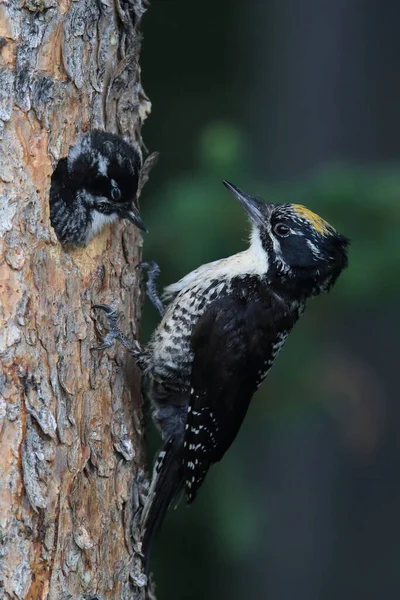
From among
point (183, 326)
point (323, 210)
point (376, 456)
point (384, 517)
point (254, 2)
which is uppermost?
point (254, 2)

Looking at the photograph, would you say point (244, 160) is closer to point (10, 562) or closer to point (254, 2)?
point (10, 562)

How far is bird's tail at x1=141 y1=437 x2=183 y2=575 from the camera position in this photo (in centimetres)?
333

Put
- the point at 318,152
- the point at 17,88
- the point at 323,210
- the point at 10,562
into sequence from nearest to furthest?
the point at 10,562
the point at 17,88
the point at 323,210
the point at 318,152

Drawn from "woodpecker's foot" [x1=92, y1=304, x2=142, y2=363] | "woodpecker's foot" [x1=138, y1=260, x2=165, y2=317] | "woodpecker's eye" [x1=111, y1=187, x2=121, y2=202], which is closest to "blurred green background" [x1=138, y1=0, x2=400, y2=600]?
"woodpecker's foot" [x1=138, y1=260, x2=165, y2=317]

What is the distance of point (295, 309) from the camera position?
380 cm

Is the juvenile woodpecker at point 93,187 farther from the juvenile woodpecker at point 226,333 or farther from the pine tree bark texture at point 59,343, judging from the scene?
the juvenile woodpecker at point 226,333

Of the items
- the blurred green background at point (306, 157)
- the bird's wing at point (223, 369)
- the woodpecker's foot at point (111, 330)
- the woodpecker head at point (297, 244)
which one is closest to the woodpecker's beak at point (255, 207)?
the woodpecker head at point (297, 244)

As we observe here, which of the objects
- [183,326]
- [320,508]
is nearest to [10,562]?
[183,326]

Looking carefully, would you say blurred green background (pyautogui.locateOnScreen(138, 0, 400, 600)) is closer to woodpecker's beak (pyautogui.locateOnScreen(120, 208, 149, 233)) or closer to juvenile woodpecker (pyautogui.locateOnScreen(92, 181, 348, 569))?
juvenile woodpecker (pyautogui.locateOnScreen(92, 181, 348, 569))

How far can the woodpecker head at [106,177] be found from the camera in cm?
321

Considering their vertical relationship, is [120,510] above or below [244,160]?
below

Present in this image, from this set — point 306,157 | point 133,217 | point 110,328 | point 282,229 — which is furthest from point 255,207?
point 306,157

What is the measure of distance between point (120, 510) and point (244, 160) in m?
1.65

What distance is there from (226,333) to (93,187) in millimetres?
763
